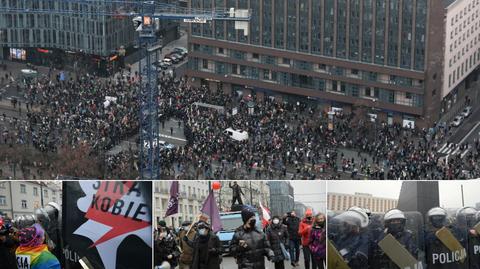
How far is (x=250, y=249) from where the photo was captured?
1997 centimetres

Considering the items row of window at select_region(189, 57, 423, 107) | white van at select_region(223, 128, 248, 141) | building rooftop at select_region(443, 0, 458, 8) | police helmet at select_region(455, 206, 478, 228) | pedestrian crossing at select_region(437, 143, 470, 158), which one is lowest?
pedestrian crossing at select_region(437, 143, 470, 158)

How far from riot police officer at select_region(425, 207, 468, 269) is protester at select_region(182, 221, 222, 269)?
3.54 m

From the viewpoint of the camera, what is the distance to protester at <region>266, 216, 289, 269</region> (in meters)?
20.2

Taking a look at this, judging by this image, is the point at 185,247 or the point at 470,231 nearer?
the point at 185,247

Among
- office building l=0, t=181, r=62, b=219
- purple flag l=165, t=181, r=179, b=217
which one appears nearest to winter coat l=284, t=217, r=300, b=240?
purple flag l=165, t=181, r=179, b=217

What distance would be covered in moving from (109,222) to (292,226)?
9.99 ft

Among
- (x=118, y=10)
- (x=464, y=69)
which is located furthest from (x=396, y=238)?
(x=118, y=10)

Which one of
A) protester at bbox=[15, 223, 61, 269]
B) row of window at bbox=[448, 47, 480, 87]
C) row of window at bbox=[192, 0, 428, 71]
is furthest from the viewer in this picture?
row of window at bbox=[448, 47, 480, 87]

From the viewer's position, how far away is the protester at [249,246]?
19.9m

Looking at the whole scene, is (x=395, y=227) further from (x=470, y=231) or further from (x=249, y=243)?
(x=249, y=243)

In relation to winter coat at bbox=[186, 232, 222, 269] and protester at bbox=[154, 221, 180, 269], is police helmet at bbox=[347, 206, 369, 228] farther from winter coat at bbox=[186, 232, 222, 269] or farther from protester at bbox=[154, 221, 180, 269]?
protester at bbox=[154, 221, 180, 269]

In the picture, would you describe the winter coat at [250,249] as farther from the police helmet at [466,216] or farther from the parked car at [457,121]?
the parked car at [457,121]

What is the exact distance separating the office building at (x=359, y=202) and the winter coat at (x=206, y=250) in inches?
77.9

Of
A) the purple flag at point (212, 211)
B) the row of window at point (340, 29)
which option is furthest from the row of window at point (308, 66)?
the purple flag at point (212, 211)
